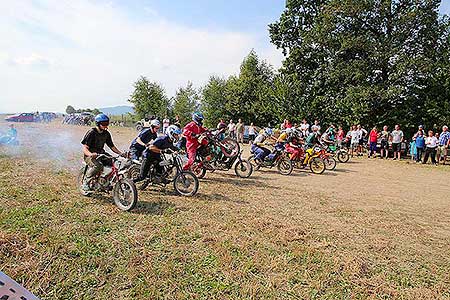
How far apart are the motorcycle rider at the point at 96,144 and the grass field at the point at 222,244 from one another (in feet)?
2.07

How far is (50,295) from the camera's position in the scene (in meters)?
3.46

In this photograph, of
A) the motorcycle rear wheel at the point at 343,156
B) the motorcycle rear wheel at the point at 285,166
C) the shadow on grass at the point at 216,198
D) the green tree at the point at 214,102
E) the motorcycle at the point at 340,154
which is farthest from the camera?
the green tree at the point at 214,102

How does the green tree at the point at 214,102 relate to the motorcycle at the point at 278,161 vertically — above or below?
above

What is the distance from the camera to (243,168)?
10375 millimetres

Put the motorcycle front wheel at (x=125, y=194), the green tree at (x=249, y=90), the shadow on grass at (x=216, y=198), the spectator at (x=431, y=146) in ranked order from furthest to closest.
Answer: the green tree at (x=249, y=90) < the spectator at (x=431, y=146) < the shadow on grass at (x=216, y=198) < the motorcycle front wheel at (x=125, y=194)

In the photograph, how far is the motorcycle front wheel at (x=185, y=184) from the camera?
24.3ft

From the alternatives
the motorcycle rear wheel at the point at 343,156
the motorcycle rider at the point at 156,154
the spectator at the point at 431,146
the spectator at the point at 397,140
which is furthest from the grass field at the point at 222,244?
the spectator at the point at 397,140

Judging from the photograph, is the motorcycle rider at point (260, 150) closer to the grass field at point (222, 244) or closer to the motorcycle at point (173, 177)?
the grass field at point (222, 244)

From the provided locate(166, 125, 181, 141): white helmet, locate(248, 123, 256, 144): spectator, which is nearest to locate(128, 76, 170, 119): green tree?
locate(248, 123, 256, 144): spectator

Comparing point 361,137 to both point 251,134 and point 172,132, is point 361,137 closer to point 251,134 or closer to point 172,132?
point 251,134

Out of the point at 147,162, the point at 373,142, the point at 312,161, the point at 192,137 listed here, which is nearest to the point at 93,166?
the point at 147,162

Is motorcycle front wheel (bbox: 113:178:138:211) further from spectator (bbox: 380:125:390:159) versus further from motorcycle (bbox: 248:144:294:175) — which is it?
spectator (bbox: 380:125:390:159)

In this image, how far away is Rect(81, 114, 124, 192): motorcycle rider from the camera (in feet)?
21.1

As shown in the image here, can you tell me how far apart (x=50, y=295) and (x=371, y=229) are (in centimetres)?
505
